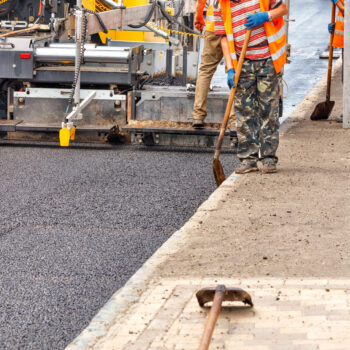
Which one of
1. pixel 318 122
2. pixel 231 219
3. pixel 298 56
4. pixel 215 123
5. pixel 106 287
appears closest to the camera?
pixel 106 287

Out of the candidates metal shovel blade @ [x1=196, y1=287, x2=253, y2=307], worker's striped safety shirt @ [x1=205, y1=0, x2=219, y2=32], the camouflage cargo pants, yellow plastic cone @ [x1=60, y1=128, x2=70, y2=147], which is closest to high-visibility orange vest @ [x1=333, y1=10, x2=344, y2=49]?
worker's striped safety shirt @ [x1=205, y1=0, x2=219, y2=32]

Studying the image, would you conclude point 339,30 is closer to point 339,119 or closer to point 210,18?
point 339,119

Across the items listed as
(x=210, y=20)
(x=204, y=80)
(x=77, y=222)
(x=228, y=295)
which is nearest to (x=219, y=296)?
(x=228, y=295)

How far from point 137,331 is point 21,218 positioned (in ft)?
10.9

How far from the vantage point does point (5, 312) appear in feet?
→ 17.0

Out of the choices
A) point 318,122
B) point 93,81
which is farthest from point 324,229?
point 318,122

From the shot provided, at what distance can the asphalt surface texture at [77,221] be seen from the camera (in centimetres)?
525

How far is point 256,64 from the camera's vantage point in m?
8.13

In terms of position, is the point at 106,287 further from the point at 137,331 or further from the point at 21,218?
the point at 21,218

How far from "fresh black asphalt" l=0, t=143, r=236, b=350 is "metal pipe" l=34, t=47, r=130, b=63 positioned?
104 centimetres

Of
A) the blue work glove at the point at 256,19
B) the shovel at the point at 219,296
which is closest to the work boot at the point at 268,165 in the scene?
the blue work glove at the point at 256,19

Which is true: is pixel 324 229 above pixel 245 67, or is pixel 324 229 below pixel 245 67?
below

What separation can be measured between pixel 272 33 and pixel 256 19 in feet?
0.83

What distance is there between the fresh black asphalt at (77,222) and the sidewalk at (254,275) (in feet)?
1.29
